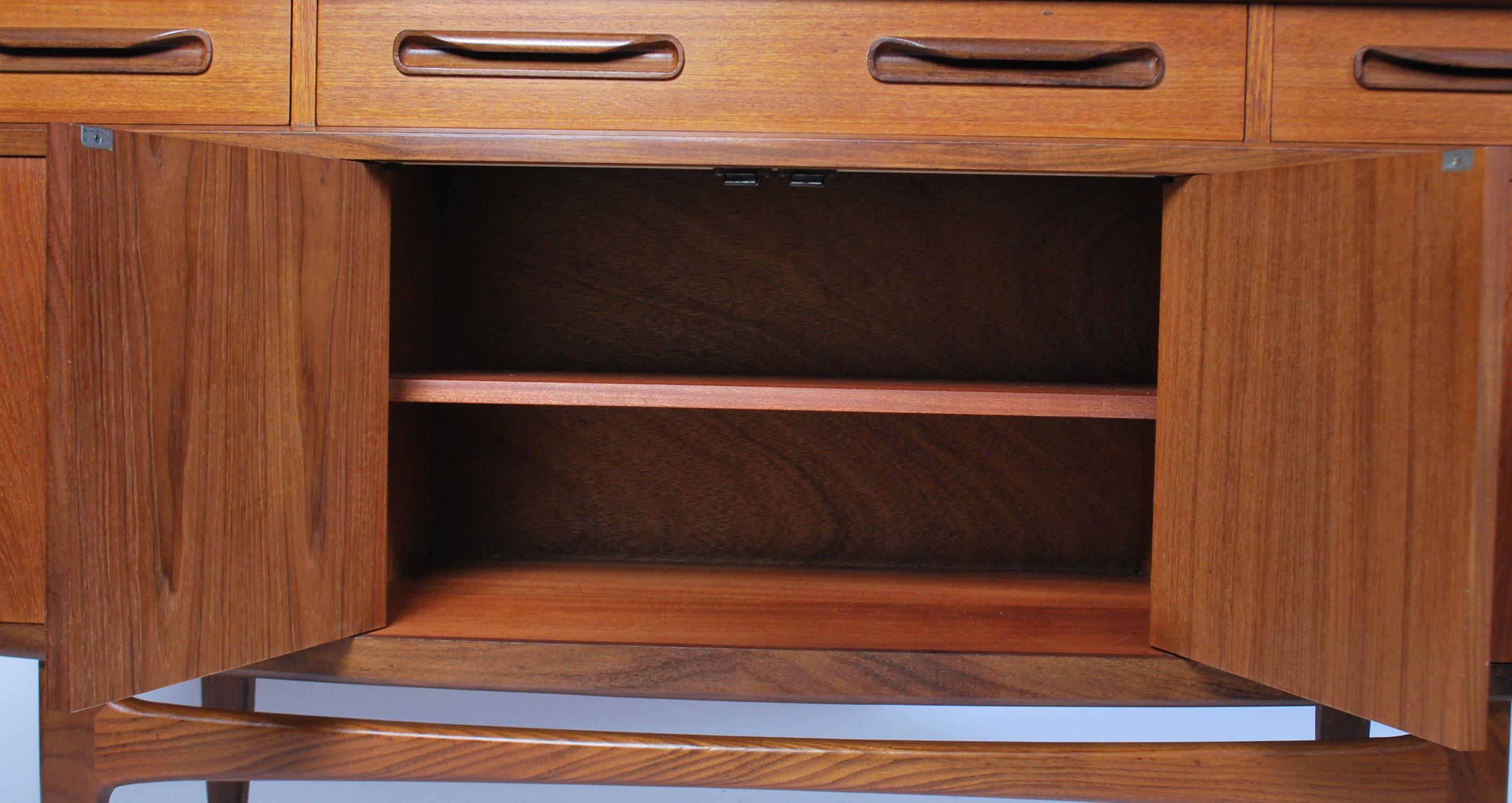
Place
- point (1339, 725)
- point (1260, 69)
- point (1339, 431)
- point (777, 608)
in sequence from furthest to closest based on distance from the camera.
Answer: point (1339, 725)
point (777, 608)
point (1260, 69)
point (1339, 431)

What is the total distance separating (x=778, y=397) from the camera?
2.60 feet

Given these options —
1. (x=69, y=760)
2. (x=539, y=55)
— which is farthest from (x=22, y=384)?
(x=539, y=55)

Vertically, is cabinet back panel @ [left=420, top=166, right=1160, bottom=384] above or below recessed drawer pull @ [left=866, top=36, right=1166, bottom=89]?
below

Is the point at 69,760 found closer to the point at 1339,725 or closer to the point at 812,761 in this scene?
the point at 812,761

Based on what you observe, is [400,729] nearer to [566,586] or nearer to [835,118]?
[566,586]

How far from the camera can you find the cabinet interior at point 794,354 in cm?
110

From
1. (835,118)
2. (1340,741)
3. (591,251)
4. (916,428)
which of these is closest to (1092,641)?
(1340,741)

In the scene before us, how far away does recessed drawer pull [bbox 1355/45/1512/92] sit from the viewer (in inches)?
29.7

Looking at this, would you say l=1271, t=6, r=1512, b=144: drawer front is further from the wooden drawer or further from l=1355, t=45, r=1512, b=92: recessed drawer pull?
the wooden drawer

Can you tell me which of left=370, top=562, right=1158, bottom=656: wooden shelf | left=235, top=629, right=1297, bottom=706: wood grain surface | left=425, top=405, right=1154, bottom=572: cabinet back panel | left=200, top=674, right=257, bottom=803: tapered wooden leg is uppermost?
left=425, top=405, right=1154, bottom=572: cabinet back panel

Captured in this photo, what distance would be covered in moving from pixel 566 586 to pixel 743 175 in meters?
0.43

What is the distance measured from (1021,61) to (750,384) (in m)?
0.33

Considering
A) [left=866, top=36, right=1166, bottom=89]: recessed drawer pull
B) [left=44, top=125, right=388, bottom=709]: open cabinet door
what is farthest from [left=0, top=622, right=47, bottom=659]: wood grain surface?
[left=866, top=36, right=1166, bottom=89]: recessed drawer pull

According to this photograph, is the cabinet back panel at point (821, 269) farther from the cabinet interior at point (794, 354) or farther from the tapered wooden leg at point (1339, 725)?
the tapered wooden leg at point (1339, 725)
